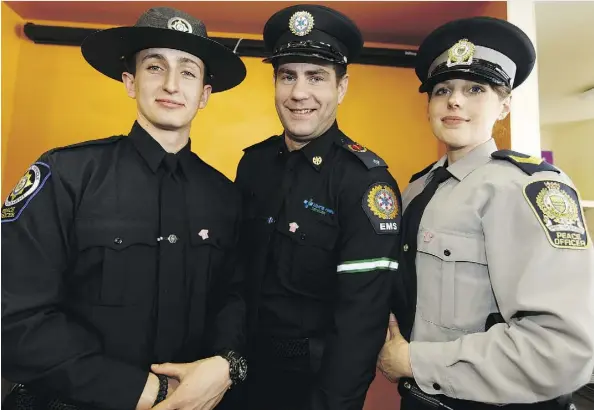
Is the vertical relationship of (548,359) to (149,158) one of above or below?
below

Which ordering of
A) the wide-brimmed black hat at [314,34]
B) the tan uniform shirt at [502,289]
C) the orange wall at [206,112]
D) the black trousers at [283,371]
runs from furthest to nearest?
1. the orange wall at [206,112]
2. the wide-brimmed black hat at [314,34]
3. the black trousers at [283,371]
4. the tan uniform shirt at [502,289]

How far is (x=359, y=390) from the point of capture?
1.23m

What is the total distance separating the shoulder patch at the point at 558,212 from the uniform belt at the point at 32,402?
1333 mm

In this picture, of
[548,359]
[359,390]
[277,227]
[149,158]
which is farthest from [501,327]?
[149,158]

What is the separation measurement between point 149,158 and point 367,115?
172cm

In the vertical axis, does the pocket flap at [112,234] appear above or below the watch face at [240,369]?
above

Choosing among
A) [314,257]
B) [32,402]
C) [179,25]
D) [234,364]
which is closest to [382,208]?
[314,257]

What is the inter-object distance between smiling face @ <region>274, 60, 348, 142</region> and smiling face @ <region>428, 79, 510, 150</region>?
39 centimetres

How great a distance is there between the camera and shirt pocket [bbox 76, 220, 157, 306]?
119 cm

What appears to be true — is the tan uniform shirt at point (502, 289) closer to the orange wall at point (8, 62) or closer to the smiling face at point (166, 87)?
the smiling face at point (166, 87)

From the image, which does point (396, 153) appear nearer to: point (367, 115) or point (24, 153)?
point (367, 115)

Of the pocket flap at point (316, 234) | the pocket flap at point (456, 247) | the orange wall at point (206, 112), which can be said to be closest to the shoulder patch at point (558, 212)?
the pocket flap at point (456, 247)

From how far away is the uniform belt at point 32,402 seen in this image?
1.14 m

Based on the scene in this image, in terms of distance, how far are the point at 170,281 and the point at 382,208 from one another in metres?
0.69
